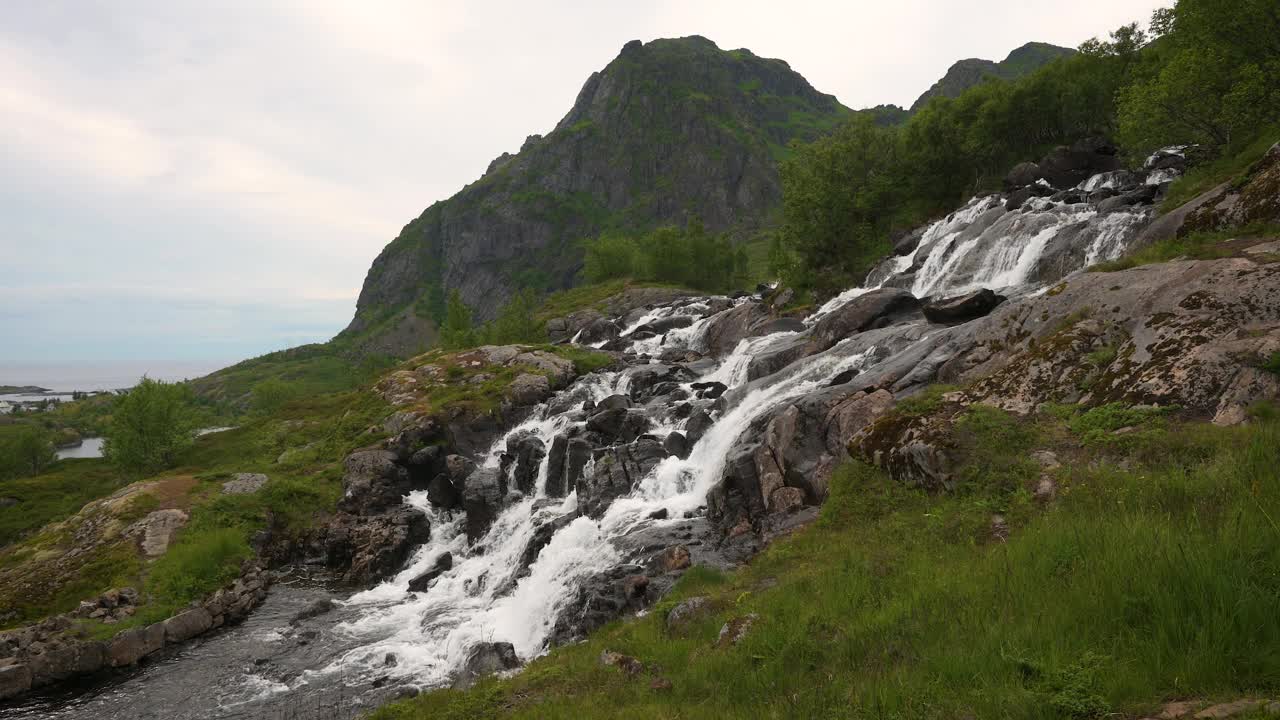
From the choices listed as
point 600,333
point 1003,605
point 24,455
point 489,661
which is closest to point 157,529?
point 489,661

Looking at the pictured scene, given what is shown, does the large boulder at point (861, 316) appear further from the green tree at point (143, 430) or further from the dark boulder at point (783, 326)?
the green tree at point (143, 430)

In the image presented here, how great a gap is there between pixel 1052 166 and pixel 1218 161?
26832mm

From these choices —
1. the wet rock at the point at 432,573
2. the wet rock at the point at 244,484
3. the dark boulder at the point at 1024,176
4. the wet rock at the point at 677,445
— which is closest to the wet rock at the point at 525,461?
the wet rock at the point at 432,573

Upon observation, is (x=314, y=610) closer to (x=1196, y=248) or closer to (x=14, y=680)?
(x=14, y=680)

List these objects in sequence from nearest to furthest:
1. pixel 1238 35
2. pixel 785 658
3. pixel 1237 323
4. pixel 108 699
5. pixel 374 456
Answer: pixel 785 658 < pixel 1237 323 < pixel 108 699 < pixel 1238 35 < pixel 374 456

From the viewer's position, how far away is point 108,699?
2305 centimetres

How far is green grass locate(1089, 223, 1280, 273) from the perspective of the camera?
17828 mm

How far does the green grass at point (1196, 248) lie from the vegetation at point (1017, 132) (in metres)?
Result: 13.1

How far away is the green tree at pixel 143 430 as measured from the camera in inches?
2378

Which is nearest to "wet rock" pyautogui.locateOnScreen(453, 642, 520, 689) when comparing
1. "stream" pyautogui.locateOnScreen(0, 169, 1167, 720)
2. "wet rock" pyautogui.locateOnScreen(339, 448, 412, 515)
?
"stream" pyautogui.locateOnScreen(0, 169, 1167, 720)

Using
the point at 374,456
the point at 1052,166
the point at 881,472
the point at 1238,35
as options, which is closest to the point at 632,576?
the point at 881,472

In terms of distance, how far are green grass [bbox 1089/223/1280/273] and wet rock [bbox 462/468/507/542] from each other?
34.5 meters

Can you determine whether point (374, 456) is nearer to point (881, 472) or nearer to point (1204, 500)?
point (881, 472)

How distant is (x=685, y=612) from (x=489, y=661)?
9101 mm
